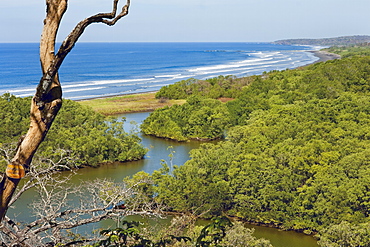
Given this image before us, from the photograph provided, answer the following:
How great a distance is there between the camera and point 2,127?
93.0 ft

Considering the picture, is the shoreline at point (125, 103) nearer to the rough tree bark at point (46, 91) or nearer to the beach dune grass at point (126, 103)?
the beach dune grass at point (126, 103)

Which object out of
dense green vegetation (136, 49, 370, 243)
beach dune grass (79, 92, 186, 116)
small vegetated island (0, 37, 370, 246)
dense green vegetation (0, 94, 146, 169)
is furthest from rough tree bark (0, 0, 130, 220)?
beach dune grass (79, 92, 186, 116)

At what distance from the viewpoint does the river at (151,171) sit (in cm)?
1678

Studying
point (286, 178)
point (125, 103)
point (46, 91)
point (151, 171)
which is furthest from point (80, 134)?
point (46, 91)

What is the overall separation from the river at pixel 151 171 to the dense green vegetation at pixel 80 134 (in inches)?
32.2

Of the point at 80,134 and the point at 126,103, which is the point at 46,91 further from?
the point at 126,103

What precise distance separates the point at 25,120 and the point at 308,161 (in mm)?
20459

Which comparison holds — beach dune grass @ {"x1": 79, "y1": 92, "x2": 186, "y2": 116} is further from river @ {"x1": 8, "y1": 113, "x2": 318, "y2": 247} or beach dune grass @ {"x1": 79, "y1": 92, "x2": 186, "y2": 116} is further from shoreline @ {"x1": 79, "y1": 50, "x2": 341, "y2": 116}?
river @ {"x1": 8, "y1": 113, "x2": 318, "y2": 247}

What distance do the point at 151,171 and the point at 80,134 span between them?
6.69 meters

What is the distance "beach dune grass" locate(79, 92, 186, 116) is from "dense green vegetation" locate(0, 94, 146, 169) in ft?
44.6

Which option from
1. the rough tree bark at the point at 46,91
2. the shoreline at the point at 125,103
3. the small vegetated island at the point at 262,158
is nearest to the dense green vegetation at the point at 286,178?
the small vegetated island at the point at 262,158

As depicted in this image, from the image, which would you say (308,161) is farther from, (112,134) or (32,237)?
(32,237)

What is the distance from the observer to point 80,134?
28.7 metres

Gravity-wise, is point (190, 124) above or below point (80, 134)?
below
